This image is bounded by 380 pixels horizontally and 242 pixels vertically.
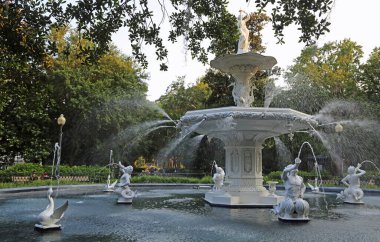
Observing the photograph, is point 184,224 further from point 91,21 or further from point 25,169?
point 25,169

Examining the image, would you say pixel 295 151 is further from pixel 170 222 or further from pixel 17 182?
pixel 170 222

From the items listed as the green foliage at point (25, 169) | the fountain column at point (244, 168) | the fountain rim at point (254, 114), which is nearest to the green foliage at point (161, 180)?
the green foliage at point (25, 169)

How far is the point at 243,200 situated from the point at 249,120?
258 centimetres

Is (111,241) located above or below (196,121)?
below

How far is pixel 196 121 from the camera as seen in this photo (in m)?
12.6

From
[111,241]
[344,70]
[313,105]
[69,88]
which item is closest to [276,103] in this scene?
[313,105]

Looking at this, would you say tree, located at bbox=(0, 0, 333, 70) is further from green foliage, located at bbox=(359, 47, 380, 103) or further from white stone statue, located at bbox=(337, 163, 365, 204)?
green foliage, located at bbox=(359, 47, 380, 103)

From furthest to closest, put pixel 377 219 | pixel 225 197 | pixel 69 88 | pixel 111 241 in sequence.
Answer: pixel 69 88 → pixel 225 197 → pixel 377 219 → pixel 111 241

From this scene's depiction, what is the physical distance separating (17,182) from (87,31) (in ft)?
61.2

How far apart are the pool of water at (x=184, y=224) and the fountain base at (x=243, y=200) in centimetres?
48

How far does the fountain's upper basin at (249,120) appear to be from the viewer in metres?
11.9

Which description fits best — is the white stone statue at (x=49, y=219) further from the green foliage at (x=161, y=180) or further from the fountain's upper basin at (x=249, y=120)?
the green foliage at (x=161, y=180)

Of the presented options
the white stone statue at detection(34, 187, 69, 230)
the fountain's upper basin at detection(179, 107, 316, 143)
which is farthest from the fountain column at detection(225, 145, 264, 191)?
the white stone statue at detection(34, 187, 69, 230)

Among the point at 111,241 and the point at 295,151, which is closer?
the point at 111,241
